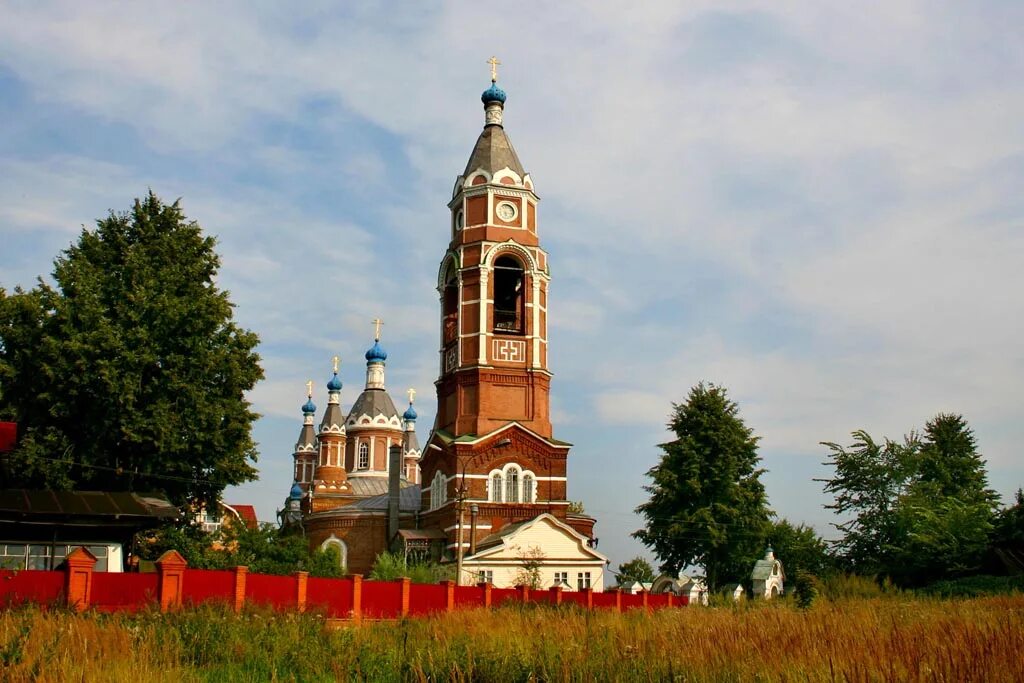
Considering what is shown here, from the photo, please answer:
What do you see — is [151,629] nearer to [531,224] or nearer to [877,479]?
[877,479]

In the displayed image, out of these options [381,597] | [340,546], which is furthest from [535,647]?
[340,546]

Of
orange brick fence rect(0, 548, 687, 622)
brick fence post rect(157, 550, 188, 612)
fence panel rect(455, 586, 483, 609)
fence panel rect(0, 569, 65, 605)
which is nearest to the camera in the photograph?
orange brick fence rect(0, 548, 687, 622)

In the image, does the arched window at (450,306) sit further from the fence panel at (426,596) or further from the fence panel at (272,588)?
the fence panel at (272,588)

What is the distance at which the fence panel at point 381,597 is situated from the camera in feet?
80.3

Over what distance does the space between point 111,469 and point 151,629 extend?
60.8ft

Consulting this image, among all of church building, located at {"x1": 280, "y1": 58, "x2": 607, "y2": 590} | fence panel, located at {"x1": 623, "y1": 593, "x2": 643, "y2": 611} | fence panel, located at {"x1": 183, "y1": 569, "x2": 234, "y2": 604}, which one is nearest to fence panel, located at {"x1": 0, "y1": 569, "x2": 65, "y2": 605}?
fence panel, located at {"x1": 183, "y1": 569, "x2": 234, "y2": 604}

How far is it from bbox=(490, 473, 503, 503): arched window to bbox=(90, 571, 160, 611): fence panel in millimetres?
22679

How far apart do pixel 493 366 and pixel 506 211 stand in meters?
7.28

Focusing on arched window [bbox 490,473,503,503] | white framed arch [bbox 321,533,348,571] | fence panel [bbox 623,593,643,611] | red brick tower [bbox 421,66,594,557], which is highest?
red brick tower [bbox 421,66,594,557]

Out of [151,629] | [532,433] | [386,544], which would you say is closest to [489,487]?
[532,433]

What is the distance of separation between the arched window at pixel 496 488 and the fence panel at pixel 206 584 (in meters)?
21.0

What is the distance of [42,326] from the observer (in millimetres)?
28844

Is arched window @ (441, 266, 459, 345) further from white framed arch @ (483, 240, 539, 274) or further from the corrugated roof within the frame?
the corrugated roof

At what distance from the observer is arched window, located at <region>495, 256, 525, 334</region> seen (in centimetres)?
4416
